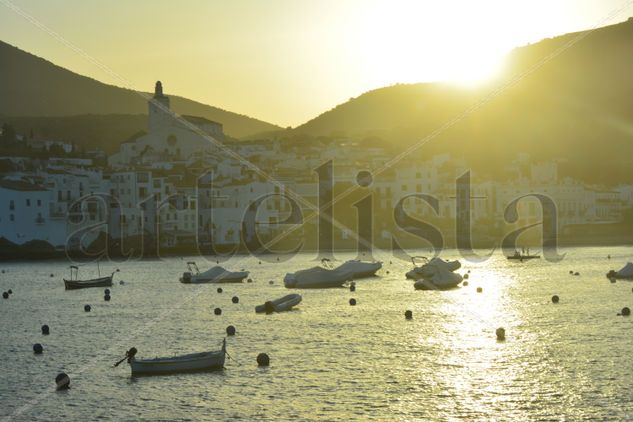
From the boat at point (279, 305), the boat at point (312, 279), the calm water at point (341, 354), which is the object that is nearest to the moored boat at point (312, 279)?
the boat at point (312, 279)

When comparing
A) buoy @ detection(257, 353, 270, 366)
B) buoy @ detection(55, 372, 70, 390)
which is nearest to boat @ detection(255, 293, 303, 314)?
buoy @ detection(257, 353, 270, 366)

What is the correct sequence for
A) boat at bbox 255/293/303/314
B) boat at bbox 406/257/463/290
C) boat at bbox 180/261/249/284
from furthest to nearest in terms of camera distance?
1. boat at bbox 180/261/249/284
2. boat at bbox 406/257/463/290
3. boat at bbox 255/293/303/314

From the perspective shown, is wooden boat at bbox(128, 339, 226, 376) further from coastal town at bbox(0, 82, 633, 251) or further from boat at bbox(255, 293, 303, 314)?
coastal town at bbox(0, 82, 633, 251)

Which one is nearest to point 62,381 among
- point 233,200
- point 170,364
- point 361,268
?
point 170,364

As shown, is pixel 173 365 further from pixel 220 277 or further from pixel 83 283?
pixel 83 283

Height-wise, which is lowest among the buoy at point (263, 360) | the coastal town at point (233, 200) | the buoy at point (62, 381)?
the buoy at point (62, 381)

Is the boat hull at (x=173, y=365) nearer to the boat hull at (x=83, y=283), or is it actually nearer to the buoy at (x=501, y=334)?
the buoy at (x=501, y=334)

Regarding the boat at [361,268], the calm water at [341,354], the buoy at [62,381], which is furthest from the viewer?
the boat at [361,268]
